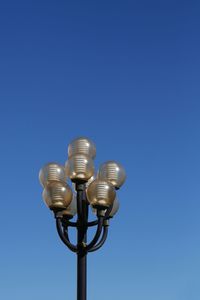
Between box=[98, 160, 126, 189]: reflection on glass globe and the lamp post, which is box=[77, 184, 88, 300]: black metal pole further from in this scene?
box=[98, 160, 126, 189]: reflection on glass globe

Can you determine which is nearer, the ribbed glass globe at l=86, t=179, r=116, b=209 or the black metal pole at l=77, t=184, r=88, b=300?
the black metal pole at l=77, t=184, r=88, b=300

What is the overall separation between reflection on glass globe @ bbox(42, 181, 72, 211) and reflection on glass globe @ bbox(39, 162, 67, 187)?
281mm

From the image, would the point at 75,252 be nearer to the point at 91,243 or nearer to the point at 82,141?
the point at 91,243

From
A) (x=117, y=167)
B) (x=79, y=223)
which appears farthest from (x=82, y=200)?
(x=117, y=167)

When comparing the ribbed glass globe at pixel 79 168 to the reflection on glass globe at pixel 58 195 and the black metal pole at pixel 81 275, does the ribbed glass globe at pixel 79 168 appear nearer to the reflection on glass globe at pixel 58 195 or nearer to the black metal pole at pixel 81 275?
the reflection on glass globe at pixel 58 195

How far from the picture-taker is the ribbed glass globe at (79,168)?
7.16 meters

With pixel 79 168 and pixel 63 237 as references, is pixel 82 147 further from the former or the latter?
pixel 63 237

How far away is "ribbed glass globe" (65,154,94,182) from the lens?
7.16 meters

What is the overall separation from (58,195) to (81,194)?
13.2 inches

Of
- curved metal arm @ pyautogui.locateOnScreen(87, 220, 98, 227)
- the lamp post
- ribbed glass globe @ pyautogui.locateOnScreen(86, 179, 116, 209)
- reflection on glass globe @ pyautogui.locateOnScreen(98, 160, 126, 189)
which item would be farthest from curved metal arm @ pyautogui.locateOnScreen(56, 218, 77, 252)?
reflection on glass globe @ pyautogui.locateOnScreen(98, 160, 126, 189)

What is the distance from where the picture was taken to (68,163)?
23.8 feet

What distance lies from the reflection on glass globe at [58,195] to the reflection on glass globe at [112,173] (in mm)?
660

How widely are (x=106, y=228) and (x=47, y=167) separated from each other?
110cm

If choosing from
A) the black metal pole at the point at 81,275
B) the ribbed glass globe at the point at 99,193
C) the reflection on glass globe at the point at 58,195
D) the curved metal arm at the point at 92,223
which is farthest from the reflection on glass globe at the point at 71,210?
the black metal pole at the point at 81,275
